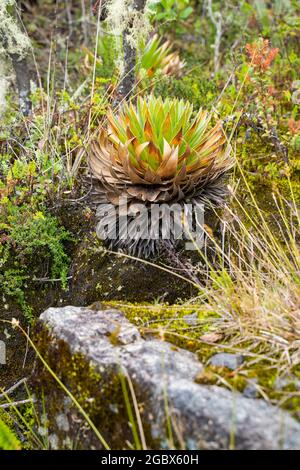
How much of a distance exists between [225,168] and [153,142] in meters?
0.58

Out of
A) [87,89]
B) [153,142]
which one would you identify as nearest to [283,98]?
[87,89]

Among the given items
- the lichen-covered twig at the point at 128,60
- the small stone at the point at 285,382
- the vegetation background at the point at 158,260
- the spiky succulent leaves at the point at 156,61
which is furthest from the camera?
the spiky succulent leaves at the point at 156,61

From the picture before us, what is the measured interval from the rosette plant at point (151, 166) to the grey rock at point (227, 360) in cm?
115

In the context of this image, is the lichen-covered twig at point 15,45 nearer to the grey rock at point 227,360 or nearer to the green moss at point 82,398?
the green moss at point 82,398

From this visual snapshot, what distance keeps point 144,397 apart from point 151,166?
66.2 inches

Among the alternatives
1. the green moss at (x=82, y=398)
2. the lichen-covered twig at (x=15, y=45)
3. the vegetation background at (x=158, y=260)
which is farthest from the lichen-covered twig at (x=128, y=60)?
the green moss at (x=82, y=398)

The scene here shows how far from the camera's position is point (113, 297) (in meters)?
3.66

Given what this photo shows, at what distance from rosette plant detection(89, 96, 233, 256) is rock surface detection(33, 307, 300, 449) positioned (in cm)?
84

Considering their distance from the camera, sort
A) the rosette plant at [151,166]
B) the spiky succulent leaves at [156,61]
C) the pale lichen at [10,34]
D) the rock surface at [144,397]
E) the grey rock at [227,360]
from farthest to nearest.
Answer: the spiky succulent leaves at [156,61] < the pale lichen at [10,34] < the rosette plant at [151,166] < the grey rock at [227,360] < the rock surface at [144,397]

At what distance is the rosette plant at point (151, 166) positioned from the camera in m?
3.52

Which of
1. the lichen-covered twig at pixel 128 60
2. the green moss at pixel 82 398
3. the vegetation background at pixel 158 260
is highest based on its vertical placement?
the lichen-covered twig at pixel 128 60

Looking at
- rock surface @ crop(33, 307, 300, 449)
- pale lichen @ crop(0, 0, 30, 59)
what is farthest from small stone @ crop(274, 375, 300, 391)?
pale lichen @ crop(0, 0, 30, 59)

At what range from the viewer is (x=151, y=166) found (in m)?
3.58
